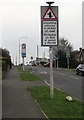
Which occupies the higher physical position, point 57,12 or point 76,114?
point 57,12

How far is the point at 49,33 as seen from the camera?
13.6 meters

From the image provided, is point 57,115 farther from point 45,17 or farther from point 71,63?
point 71,63

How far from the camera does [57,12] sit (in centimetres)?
1354

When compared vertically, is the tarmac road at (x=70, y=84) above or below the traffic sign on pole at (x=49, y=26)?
below

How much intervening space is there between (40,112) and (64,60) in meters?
69.4

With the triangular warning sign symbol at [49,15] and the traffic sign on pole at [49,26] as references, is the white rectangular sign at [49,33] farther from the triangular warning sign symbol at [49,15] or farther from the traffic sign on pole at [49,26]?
the triangular warning sign symbol at [49,15]

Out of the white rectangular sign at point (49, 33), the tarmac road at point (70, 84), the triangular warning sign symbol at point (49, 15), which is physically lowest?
the tarmac road at point (70, 84)

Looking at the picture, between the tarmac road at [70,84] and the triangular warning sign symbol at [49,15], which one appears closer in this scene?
the triangular warning sign symbol at [49,15]

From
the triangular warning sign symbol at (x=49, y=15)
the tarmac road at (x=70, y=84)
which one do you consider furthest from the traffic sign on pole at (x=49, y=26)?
the tarmac road at (x=70, y=84)

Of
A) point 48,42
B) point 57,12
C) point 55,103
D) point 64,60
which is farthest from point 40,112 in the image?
point 64,60

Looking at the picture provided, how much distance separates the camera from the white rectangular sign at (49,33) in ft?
44.4

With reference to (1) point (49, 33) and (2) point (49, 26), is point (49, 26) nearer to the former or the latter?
(2) point (49, 26)

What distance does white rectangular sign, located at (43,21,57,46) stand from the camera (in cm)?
1352

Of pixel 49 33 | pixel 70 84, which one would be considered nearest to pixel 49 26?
pixel 49 33
